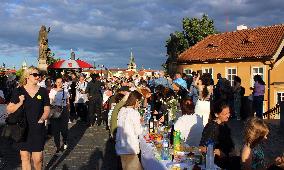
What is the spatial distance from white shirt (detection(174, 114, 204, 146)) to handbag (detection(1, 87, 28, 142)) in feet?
8.25

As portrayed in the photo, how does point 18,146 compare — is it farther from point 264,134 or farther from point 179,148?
point 264,134

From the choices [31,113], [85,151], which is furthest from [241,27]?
[31,113]

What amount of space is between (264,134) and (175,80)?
11384 mm

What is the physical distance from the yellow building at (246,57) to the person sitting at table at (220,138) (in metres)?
27.8

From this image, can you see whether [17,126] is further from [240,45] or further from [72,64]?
[240,45]

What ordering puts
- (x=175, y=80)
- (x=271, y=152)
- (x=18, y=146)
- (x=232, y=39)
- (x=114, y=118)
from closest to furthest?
(x=18, y=146), (x=114, y=118), (x=271, y=152), (x=175, y=80), (x=232, y=39)

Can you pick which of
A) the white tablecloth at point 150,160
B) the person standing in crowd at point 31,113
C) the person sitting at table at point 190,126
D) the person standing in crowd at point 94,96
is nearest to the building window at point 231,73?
the person standing in crowd at point 94,96

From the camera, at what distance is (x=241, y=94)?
61.7 ft

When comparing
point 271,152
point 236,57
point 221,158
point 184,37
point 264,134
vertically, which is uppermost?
point 184,37

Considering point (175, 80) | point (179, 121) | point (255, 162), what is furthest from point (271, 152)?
point (255, 162)

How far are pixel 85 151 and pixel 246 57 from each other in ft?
92.4

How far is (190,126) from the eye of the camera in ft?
24.8

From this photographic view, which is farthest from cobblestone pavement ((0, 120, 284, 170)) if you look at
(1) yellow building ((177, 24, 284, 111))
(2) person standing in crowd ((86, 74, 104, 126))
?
(1) yellow building ((177, 24, 284, 111))

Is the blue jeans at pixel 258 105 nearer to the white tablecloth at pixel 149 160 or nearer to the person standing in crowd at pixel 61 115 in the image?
the person standing in crowd at pixel 61 115
